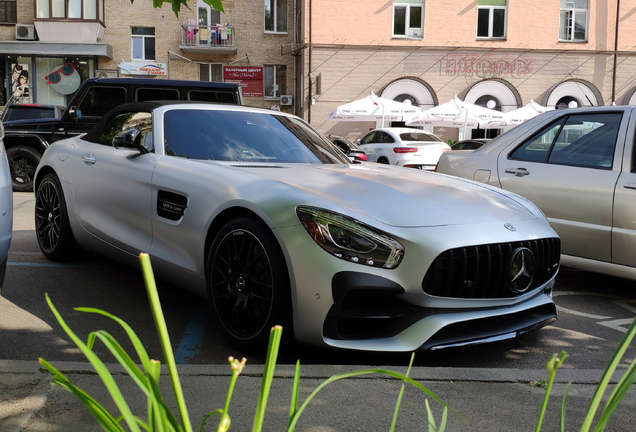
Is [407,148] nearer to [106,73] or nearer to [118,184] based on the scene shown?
[118,184]

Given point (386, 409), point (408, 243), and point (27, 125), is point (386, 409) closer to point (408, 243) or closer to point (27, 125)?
point (408, 243)

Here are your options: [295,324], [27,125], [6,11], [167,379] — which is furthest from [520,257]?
[6,11]

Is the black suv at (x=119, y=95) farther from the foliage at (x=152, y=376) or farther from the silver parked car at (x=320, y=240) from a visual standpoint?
the foliage at (x=152, y=376)

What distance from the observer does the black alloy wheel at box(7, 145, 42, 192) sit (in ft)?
36.6

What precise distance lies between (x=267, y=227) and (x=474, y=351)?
1371 mm

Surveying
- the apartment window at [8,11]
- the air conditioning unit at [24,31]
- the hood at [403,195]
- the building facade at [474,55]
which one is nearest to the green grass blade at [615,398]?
the hood at [403,195]

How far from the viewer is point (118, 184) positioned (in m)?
4.54

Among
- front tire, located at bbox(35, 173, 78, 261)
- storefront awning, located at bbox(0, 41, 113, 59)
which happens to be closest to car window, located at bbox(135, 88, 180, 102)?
front tire, located at bbox(35, 173, 78, 261)

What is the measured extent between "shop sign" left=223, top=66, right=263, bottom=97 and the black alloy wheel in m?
18.9

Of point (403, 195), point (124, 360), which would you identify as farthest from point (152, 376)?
point (403, 195)

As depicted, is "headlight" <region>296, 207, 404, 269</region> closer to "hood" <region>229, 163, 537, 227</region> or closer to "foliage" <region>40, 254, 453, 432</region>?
"hood" <region>229, 163, 537, 227</region>

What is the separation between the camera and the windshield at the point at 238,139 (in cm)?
432

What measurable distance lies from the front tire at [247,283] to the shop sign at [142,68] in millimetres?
27572

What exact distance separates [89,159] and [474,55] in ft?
84.9
